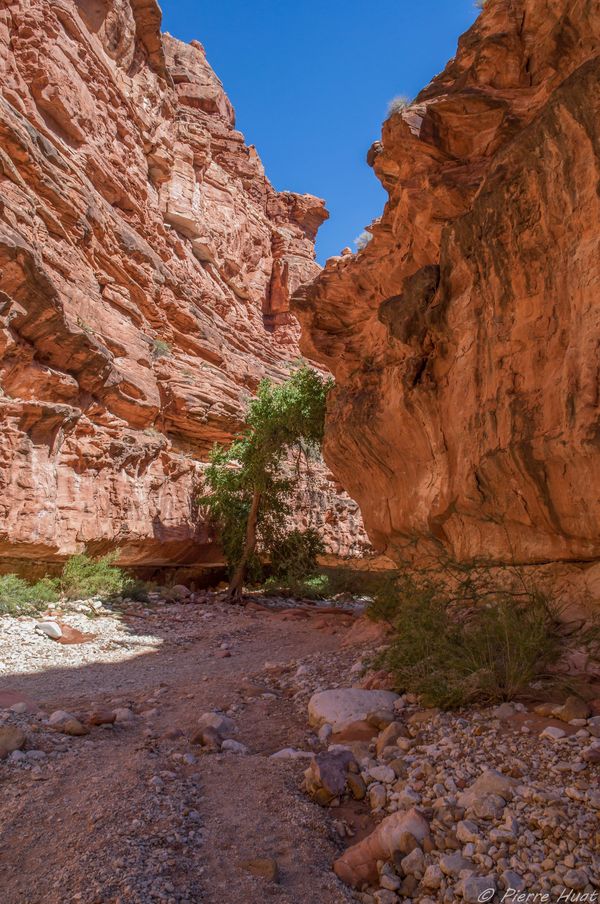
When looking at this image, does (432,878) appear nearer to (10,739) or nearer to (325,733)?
(325,733)

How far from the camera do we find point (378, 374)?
10.5 meters

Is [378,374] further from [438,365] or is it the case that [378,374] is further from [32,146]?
[32,146]

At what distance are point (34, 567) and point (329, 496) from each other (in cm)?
1177

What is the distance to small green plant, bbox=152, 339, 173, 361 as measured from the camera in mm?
17592

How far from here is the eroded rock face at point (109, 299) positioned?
11.5m

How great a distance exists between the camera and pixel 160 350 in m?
17.9

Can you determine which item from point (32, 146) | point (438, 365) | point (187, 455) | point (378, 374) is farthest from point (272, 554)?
point (32, 146)

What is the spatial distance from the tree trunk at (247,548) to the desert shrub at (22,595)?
5.27m

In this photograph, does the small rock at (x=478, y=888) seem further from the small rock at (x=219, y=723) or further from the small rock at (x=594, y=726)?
the small rock at (x=219, y=723)

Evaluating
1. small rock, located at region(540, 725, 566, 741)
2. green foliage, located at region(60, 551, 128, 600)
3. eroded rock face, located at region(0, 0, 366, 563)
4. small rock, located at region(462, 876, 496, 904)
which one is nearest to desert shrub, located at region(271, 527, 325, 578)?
eroded rock face, located at region(0, 0, 366, 563)

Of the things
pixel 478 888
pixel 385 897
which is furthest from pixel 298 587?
pixel 478 888

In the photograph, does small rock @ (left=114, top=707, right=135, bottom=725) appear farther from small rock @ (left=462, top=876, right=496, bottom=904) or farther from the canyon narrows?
small rock @ (left=462, top=876, right=496, bottom=904)

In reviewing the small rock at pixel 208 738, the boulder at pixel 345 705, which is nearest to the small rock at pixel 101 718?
the small rock at pixel 208 738

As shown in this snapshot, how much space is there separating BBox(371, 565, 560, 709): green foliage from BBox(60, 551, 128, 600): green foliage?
29.0 feet
